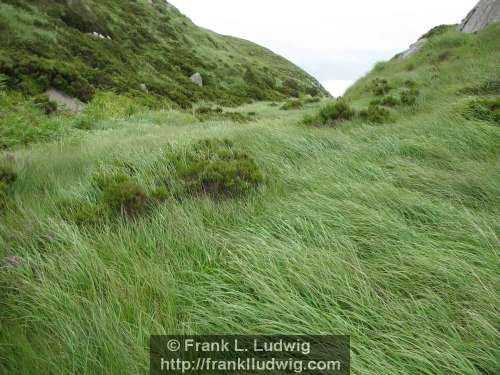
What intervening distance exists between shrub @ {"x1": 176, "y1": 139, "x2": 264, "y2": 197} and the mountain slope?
429 inches

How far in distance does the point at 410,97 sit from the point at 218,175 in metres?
7.55

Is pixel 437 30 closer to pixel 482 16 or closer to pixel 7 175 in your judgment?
pixel 482 16

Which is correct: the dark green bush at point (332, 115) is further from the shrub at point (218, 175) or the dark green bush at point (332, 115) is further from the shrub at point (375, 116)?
the shrub at point (218, 175)

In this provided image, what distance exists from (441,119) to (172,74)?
24.4m

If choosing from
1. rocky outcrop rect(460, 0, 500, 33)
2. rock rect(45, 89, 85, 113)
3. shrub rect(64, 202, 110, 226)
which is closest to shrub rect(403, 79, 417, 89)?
rocky outcrop rect(460, 0, 500, 33)

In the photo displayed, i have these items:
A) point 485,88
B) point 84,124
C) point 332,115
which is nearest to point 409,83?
point 485,88

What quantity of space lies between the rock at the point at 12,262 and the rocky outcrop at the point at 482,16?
1709 centimetres

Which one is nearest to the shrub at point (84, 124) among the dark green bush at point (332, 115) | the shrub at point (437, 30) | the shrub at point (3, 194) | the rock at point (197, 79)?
the shrub at point (3, 194)

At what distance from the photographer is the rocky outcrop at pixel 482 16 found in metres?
12.2

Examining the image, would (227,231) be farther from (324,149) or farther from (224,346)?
(324,149)

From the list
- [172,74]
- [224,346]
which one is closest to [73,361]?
[224,346]

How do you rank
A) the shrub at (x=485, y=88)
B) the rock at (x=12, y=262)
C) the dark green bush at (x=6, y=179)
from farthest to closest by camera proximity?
Answer: the shrub at (x=485, y=88)
the dark green bush at (x=6, y=179)
the rock at (x=12, y=262)

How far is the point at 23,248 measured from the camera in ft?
6.73

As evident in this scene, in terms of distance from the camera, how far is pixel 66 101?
11.8 metres
